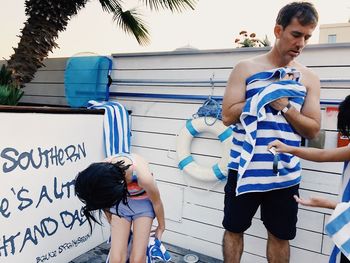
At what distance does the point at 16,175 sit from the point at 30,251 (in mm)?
525

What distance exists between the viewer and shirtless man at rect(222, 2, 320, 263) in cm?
150

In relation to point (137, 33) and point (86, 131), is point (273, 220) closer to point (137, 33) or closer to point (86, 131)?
point (86, 131)

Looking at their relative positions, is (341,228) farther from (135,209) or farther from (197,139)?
(197,139)

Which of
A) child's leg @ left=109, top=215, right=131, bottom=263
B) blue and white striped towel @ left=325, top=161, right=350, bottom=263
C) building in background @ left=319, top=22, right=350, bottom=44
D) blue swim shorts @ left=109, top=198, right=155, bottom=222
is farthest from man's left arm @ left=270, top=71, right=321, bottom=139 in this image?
building in background @ left=319, top=22, right=350, bottom=44

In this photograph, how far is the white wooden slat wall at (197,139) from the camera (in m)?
2.08

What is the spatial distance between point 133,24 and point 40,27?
113 cm

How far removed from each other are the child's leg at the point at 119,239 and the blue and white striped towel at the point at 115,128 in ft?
2.63

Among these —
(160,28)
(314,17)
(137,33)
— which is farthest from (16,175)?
(160,28)

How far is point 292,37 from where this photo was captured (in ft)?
4.93

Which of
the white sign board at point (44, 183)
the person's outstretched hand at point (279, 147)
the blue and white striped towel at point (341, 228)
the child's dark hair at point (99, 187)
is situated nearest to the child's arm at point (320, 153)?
the person's outstretched hand at point (279, 147)

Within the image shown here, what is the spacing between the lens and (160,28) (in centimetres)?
416

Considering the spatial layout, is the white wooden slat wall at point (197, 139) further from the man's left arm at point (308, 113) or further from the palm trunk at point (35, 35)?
the palm trunk at point (35, 35)

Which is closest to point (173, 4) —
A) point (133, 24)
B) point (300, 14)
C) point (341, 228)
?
point (133, 24)

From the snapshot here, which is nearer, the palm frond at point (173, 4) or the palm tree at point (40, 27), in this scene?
the palm frond at point (173, 4)
